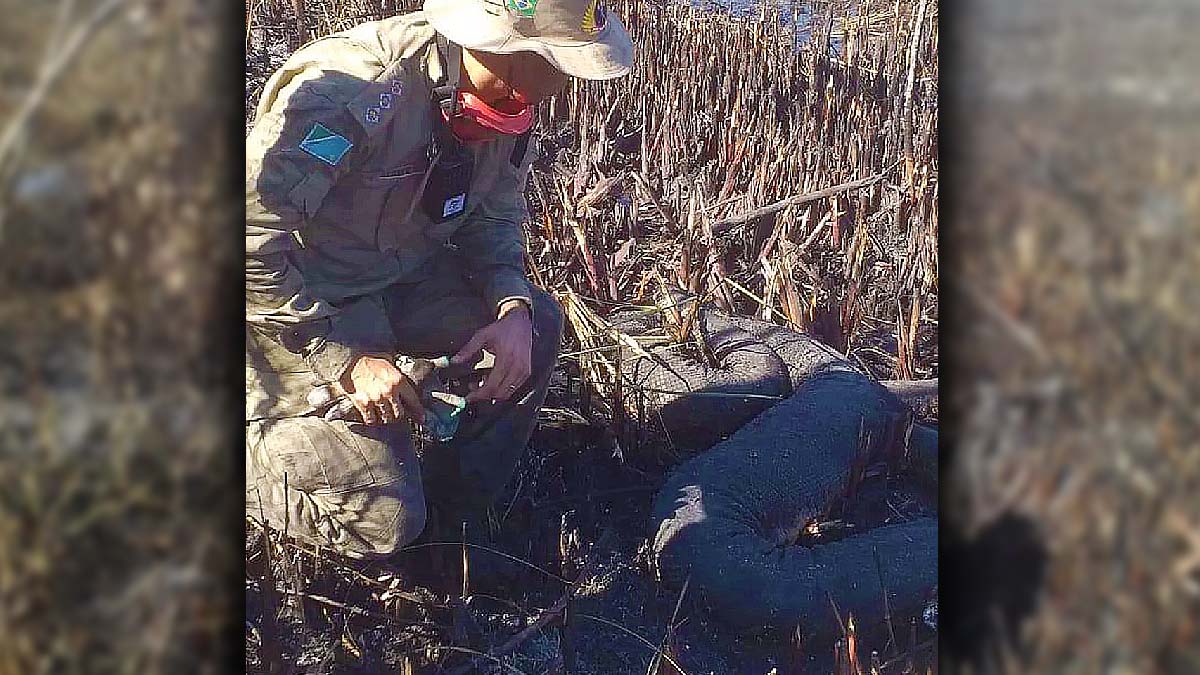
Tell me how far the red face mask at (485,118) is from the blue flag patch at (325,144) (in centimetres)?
21

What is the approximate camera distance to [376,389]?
225cm

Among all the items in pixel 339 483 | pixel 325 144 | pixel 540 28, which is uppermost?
pixel 540 28

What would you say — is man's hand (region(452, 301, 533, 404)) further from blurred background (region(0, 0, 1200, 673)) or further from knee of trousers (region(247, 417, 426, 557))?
blurred background (region(0, 0, 1200, 673))

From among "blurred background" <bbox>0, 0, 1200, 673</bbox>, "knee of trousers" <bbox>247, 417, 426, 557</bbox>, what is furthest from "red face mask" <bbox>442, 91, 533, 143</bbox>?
"knee of trousers" <bbox>247, 417, 426, 557</bbox>

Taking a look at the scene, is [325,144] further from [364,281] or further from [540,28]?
[540,28]

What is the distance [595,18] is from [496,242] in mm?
473
